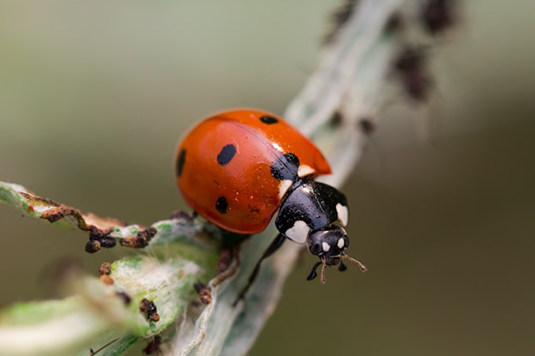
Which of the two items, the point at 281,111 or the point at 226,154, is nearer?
the point at 226,154

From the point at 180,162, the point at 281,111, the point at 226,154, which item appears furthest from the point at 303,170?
the point at 281,111

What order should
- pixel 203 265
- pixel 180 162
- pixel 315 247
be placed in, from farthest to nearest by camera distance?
pixel 180 162 < pixel 315 247 < pixel 203 265

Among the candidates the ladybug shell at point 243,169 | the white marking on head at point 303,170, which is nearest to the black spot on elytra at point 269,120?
the ladybug shell at point 243,169

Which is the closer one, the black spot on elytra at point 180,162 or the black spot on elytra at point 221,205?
the black spot on elytra at point 221,205

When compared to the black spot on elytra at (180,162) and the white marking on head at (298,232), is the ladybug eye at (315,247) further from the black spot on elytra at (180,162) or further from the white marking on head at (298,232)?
the black spot on elytra at (180,162)

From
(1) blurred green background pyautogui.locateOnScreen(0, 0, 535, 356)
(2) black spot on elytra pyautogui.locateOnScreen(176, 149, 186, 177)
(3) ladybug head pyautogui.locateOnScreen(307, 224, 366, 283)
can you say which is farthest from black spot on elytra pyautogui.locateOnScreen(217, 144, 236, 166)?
(1) blurred green background pyautogui.locateOnScreen(0, 0, 535, 356)

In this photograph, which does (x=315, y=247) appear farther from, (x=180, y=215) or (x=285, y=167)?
(x=180, y=215)
